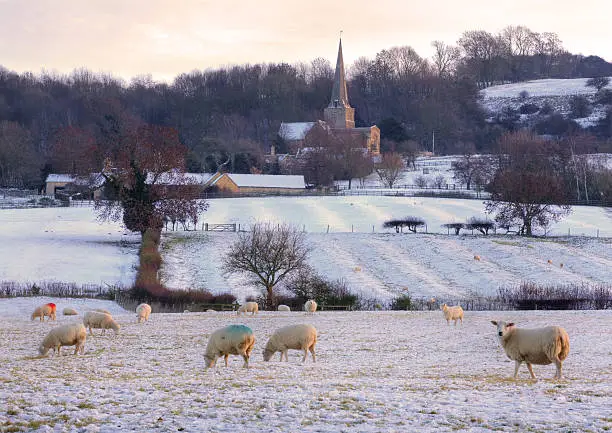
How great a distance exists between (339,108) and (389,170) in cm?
5404

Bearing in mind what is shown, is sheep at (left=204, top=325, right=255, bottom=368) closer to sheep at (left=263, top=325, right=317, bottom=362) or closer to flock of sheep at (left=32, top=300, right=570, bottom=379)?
flock of sheep at (left=32, top=300, right=570, bottom=379)

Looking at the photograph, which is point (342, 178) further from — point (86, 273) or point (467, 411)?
point (467, 411)

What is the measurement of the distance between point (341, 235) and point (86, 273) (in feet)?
76.8

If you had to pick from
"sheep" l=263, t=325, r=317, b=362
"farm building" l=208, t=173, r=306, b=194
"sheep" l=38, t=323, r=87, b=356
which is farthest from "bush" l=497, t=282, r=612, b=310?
"farm building" l=208, t=173, r=306, b=194

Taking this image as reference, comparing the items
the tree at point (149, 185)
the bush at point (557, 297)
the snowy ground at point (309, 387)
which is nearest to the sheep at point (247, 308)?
the snowy ground at point (309, 387)

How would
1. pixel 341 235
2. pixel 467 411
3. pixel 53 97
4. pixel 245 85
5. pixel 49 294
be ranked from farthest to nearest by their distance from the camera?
pixel 245 85 → pixel 53 97 → pixel 341 235 → pixel 49 294 → pixel 467 411

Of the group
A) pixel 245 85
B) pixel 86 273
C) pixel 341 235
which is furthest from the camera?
pixel 245 85

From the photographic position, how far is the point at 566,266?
59.2m

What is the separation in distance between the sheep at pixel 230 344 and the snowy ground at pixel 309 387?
0.42 meters

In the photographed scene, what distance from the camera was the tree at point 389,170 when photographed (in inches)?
4656

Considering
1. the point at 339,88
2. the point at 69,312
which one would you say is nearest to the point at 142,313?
the point at 69,312

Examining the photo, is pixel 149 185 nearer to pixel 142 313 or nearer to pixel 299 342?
pixel 142 313

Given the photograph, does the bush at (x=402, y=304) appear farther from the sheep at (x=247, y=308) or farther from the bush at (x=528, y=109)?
the bush at (x=528, y=109)

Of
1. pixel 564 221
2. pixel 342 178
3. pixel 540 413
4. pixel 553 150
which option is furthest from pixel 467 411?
pixel 342 178
